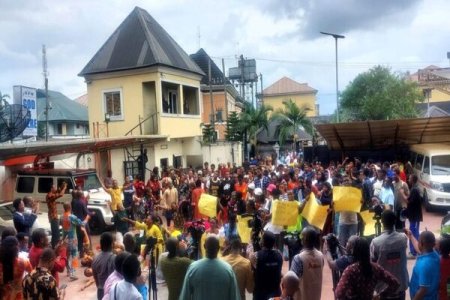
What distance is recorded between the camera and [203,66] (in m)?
44.8

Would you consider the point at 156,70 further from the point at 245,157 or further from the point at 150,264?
the point at 150,264

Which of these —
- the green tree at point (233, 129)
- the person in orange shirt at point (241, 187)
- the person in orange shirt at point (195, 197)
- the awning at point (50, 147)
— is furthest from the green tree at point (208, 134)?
the person in orange shirt at point (195, 197)

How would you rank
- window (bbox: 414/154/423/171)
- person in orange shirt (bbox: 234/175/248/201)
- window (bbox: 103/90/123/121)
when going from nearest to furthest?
person in orange shirt (bbox: 234/175/248/201)
window (bbox: 414/154/423/171)
window (bbox: 103/90/123/121)

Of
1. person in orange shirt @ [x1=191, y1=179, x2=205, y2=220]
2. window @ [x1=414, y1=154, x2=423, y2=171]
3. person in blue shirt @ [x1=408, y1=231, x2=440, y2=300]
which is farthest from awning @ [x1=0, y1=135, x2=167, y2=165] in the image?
person in blue shirt @ [x1=408, y1=231, x2=440, y2=300]

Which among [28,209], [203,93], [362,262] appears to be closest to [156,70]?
[28,209]

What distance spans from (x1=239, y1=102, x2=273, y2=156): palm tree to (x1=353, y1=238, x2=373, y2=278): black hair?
27.6 m

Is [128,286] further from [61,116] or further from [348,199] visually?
[61,116]

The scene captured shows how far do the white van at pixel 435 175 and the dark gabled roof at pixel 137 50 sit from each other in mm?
12922

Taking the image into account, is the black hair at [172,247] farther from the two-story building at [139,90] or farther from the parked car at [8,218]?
the two-story building at [139,90]

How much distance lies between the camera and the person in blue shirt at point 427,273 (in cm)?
490

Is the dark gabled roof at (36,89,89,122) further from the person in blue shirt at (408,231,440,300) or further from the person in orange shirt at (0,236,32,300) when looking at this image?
the person in blue shirt at (408,231,440,300)

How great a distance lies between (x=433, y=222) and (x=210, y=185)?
22.5ft

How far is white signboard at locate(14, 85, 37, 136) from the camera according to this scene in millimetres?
19875

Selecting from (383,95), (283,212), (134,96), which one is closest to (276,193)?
(283,212)
